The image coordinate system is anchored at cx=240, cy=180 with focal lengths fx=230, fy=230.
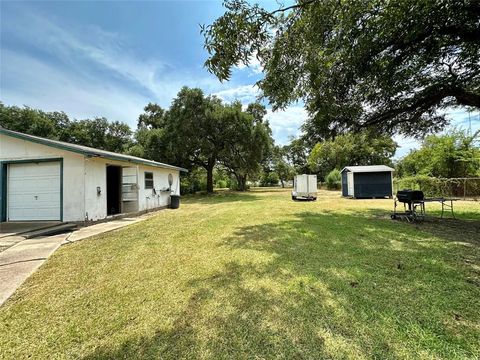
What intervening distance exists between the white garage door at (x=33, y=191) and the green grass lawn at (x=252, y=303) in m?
4.12

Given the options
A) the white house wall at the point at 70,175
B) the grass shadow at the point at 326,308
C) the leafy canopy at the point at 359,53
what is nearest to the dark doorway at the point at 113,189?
the white house wall at the point at 70,175

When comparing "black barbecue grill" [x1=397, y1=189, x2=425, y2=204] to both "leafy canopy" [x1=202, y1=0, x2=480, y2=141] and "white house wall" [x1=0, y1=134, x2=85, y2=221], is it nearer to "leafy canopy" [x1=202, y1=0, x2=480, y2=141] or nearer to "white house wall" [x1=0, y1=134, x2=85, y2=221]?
"leafy canopy" [x1=202, y1=0, x2=480, y2=141]

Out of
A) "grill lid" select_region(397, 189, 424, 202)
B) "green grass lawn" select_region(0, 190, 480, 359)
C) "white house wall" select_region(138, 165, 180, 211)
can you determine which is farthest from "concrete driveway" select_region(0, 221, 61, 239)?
"grill lid" select_region(397, 189, 424, 202)

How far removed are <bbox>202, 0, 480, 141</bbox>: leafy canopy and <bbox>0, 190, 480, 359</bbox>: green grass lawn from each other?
113 inches

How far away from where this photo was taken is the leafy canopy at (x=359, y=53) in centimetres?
282

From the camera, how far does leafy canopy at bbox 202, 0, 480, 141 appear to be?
2816 millimetres

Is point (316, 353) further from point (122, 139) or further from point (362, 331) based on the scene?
point (122, 139)

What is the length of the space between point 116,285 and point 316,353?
9.36 ft

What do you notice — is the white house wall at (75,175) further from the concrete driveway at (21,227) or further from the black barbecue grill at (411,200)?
the black barbecue grill at (411,200)

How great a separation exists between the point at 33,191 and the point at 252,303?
967 cm

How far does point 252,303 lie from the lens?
2826 mm

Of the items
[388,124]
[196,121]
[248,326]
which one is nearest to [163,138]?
[196,121]

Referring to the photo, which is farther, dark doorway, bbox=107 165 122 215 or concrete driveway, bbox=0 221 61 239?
dark doorway, bbox=107 165 122 215

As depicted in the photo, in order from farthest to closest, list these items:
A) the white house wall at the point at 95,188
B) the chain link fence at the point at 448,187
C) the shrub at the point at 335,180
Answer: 1. the shrub at the point at 335,180
2. the chain link fence at the point at 448,187
3. the white house wall at the point at 95,188
